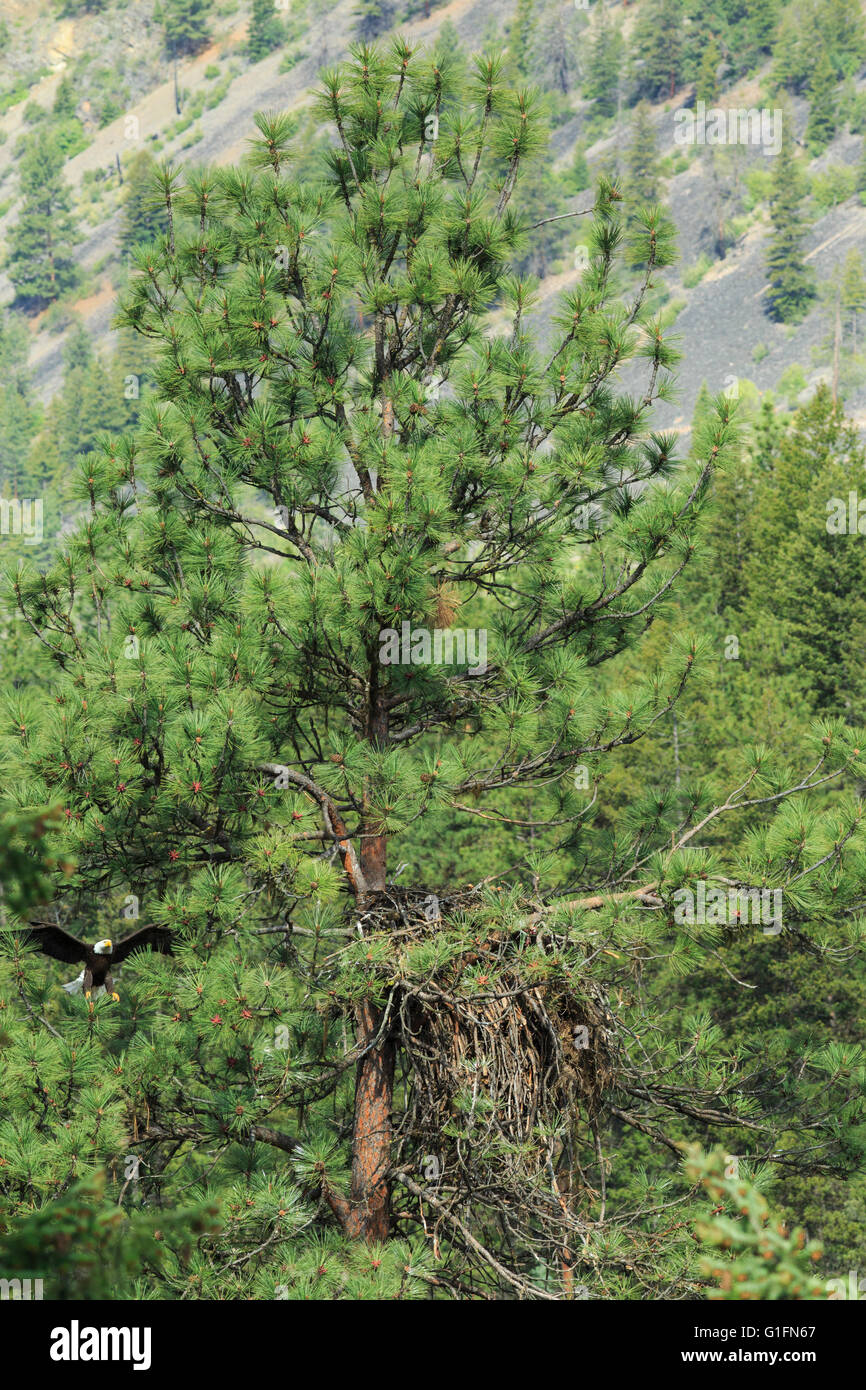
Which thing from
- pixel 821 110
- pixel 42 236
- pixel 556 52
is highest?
pixel 556 52

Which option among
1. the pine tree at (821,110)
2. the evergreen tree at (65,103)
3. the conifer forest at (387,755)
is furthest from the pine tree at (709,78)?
the conifer forest at (387,755)

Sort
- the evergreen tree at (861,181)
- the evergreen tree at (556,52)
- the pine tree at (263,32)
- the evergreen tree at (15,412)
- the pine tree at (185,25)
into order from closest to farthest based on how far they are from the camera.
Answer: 1. the evergreen tree at (15,412)
2. the evergreen tree at (861,181)
3. the evergreen tree at (556,52)
4. the pine tree at (263,32)
5. the pine tree at (185,25)

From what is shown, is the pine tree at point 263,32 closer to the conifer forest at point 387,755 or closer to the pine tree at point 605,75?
the pine tree at point 605,75

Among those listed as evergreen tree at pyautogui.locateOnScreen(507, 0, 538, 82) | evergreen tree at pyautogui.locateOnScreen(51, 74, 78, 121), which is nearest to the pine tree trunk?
evergreen tree at pyautogui.locateOnScreen(507, 0, 538, 82)

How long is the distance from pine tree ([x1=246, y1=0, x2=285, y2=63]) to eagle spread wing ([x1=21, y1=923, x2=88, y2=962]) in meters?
181

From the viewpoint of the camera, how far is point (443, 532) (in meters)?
7.98

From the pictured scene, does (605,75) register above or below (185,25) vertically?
below

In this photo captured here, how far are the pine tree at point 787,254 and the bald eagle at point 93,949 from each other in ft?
332

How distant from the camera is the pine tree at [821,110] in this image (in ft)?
399

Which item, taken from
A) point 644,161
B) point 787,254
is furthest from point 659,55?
point 787,254

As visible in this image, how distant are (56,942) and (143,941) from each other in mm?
454

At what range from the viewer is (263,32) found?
173 m

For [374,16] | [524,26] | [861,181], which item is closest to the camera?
[861,181]

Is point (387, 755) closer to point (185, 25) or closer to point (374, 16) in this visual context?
point (374, 16)
